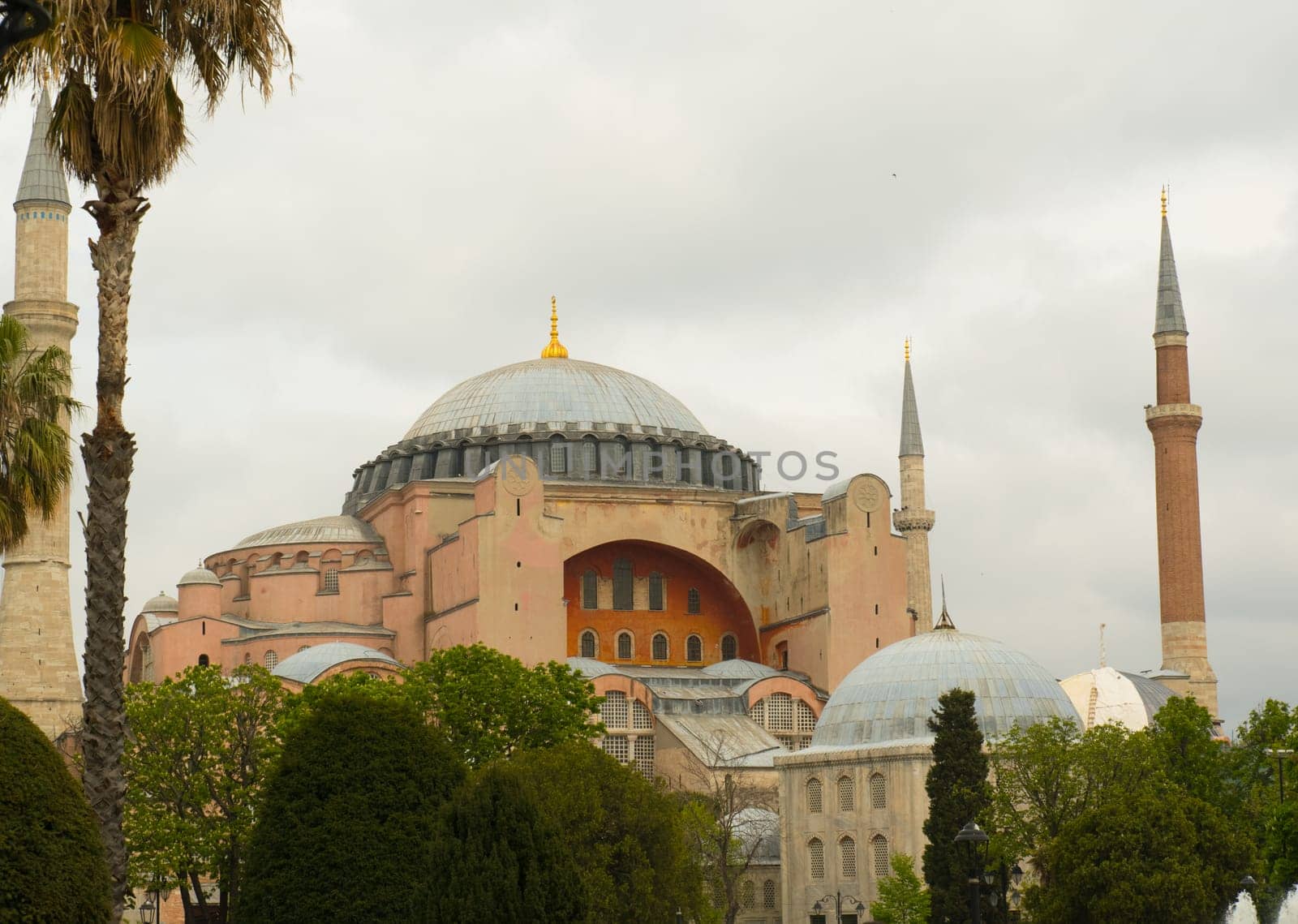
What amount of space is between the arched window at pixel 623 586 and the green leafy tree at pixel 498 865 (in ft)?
113

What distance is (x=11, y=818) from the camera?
1556 centimetres

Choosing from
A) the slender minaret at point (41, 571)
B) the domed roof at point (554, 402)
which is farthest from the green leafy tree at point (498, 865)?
the domed roof at point (554, 402)

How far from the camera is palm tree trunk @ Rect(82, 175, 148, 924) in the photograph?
685 inches

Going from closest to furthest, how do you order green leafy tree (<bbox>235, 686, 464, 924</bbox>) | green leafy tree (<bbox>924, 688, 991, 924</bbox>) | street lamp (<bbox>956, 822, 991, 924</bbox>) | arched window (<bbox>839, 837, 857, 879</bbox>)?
green leafy tree (<bbox>235, 686, 464, 924</bbox>) < street lamp (<bbox>956, 822, 991, 924</bbox>) < green leafy tree (<bbox>924, 688, 991, 924</bbox>) < arched window (<bbox>839, 837, 857, 879</bbox>)

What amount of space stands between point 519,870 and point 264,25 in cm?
966

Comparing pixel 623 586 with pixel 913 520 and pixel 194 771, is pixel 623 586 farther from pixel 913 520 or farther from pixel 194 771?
pixel 194 771

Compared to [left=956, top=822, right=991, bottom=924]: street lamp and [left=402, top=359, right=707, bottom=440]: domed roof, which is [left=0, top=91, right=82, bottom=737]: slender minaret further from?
[left=956, top=822, right=991, bottom=924]: street lamp

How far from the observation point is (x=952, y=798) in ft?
117

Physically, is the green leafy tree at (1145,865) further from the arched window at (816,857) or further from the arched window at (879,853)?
the arched window at (816,857)

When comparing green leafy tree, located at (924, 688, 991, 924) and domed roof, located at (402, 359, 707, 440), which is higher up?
domed roof, located at (402, 359, 707, 440)

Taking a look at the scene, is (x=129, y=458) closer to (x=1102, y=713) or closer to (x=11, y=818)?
(x=11, y=818)

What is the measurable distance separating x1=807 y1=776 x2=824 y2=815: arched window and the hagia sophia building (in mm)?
53

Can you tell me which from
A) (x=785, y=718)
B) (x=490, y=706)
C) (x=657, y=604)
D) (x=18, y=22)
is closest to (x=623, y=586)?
(x=657, y=604)

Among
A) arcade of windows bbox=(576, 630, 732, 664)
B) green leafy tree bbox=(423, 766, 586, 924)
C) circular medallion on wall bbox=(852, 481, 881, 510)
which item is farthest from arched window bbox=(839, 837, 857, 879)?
green leafy tree bbox=(423, 766, 586, 924)
